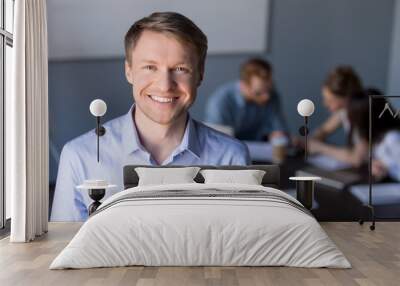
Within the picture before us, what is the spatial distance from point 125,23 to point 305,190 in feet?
9.67

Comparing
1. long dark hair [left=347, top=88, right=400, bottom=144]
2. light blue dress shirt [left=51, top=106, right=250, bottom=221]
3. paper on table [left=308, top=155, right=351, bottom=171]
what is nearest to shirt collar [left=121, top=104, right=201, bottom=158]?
light blue dress shirt [left=51, top=106, right=250, bottom=221]

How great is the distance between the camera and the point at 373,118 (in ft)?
23.7

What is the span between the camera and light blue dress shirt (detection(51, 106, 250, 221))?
7016mm

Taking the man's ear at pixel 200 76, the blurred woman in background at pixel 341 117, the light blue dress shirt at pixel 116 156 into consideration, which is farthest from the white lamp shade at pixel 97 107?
the blurred woman in background at pixel 341 117

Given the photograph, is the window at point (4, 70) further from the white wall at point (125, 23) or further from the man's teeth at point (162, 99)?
the man's teeth at point (162, 99)

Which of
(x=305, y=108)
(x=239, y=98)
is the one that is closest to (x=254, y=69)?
(x=239, y=98)

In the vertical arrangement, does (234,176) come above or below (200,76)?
below

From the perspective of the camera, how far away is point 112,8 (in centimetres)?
725

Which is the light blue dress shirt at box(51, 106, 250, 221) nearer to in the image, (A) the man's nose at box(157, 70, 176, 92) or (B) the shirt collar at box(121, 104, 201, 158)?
(B) the shirt collar at box(121, 104, 201, 158)

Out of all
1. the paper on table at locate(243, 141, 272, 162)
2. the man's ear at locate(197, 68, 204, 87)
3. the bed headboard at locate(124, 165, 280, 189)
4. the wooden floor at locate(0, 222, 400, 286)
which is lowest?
the wooden floor at locate(0, 222, 400, 286)

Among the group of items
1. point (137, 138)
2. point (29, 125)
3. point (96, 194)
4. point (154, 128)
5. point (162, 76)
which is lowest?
point (96, 194)

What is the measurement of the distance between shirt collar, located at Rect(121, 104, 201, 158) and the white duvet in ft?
Answer: 8.71

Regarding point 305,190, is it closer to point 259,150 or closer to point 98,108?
point 259,150

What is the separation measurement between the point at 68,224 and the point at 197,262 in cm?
294
